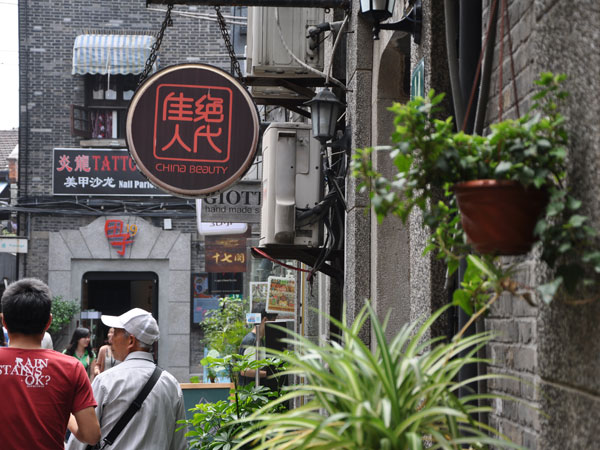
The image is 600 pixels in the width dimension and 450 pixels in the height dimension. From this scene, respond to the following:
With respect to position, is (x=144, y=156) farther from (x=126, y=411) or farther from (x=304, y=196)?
(x=126, y=411)

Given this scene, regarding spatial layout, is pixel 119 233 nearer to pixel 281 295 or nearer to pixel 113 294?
pixel 113 294

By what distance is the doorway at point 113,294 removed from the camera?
21922 mm

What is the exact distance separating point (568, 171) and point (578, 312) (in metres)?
0.40

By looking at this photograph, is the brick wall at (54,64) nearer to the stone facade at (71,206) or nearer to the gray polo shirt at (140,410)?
the stone facade at (71,206)

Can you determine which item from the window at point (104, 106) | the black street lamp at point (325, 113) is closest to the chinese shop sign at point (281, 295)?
the black street lamp at point (325, 113)

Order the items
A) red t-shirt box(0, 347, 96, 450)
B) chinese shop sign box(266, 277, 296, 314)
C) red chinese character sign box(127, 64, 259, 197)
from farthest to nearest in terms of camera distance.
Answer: chinese shop sign box(266, 277, 296, 314) < red chinese character sign box(127, 64, 259, 197) < red t-shirt box(0, 347, 96, 450)

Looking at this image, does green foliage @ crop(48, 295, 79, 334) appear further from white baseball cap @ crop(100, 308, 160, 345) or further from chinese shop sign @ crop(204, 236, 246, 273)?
white baseball cap @ crop(100, 308, 160, 345)

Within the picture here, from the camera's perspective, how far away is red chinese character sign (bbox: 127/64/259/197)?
7.51 m

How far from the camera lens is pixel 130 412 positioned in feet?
16.0

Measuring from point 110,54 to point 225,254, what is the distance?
5958 mm

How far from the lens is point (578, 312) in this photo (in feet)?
7.84

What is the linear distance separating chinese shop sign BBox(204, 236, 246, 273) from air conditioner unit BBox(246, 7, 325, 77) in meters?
10.7

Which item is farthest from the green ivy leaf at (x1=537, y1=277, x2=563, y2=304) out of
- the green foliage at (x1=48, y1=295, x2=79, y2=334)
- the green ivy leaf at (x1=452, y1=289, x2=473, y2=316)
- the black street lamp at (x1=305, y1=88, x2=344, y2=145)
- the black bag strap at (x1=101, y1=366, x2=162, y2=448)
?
the green foliage at (x1=48, y1=295, x2=79, y2=334)

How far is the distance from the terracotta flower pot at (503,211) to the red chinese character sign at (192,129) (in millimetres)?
5335
